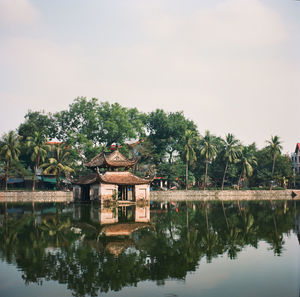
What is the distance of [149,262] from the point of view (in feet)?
32.8

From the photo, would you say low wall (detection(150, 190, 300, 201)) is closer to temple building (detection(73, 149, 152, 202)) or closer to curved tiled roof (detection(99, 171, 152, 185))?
temple building (detection(73, 149, 152, 202))

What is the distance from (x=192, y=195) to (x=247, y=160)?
46.3 feet

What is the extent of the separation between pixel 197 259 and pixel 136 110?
51114 millimetres

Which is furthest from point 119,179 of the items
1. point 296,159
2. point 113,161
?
point 296,159

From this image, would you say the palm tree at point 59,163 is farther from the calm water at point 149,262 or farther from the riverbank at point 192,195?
the calm water at point 149,262

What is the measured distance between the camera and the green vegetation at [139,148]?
52500 millimetres

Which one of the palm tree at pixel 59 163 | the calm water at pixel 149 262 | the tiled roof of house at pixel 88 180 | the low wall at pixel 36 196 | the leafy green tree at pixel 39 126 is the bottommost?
the low wall at pixel 36 196

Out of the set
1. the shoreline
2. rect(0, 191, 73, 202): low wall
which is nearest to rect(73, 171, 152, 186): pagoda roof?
rect(0, 191, 73, 202): low wall

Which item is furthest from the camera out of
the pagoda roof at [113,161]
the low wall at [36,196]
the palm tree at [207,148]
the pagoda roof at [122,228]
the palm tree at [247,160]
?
the palm tree at [247,160]

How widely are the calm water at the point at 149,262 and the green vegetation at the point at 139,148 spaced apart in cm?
3553

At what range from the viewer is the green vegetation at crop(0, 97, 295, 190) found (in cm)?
5250

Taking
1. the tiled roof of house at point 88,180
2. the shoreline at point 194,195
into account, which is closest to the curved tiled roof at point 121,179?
the tiled roof of house at point 88,180

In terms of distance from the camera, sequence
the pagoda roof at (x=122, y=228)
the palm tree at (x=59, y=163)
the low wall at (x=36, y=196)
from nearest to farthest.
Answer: the pagoda roof at (x=122, y=228)
the low wall at (x=36, y=196)
the palm tree at (x=59, y=163)

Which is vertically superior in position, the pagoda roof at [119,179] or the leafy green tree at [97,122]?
the leafy green tree at [97,122]
